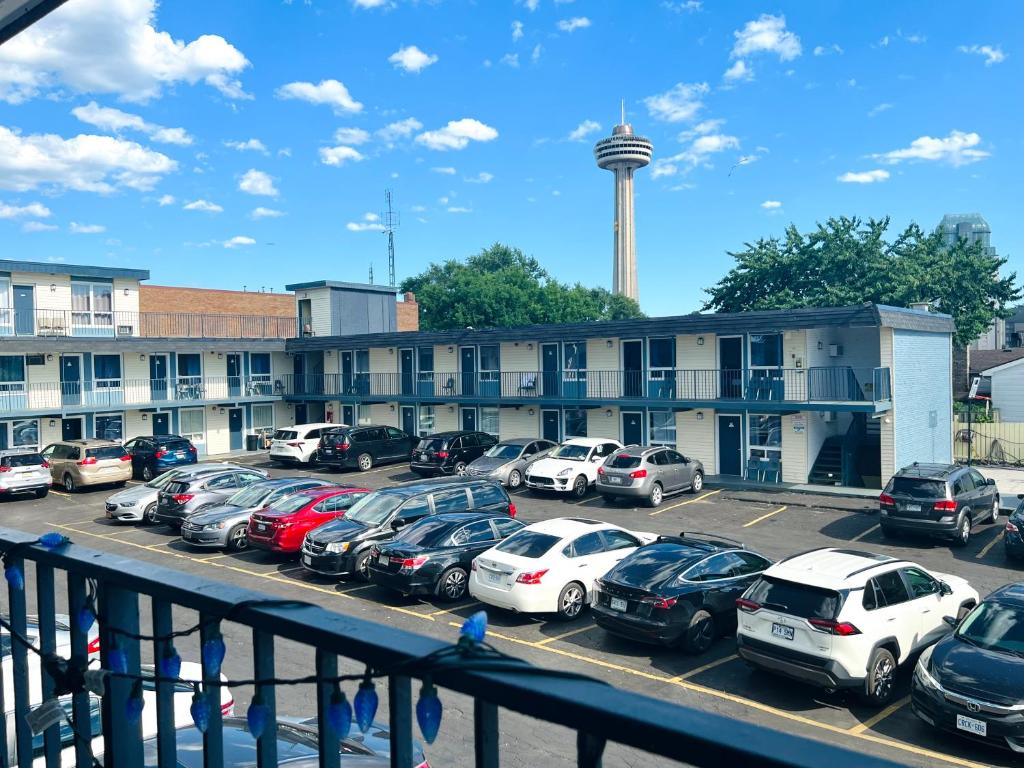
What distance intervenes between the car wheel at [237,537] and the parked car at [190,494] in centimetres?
256

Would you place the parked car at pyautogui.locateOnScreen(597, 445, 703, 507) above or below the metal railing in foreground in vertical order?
below

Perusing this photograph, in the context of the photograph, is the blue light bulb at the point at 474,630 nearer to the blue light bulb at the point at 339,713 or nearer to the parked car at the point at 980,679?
the blue light bulb at the point at 339,713

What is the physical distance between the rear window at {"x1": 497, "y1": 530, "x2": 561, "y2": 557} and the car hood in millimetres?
6758

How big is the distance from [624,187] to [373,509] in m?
121

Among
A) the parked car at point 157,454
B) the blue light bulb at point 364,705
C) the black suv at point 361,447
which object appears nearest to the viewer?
the blue light bulb at point 364,705

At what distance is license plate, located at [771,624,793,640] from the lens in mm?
10977

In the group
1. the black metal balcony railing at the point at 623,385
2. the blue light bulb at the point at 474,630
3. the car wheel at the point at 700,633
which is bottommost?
the car wheel at the point at 700,633

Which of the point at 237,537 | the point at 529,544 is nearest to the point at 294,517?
the point at 237,537

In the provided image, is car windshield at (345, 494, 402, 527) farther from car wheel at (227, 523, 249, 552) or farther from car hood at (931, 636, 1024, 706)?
car hood at (931, 636, 1024, 706)

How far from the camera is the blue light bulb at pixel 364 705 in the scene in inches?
66.7

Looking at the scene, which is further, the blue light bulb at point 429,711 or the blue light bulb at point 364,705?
the blue light bulb at point 364,705

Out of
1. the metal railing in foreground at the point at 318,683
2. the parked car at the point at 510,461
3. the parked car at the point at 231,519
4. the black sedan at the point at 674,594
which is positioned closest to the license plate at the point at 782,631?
the black sedan at the point at 674,594

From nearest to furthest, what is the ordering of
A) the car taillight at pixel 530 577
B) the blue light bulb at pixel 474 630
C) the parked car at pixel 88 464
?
the blue light bulb at pixel 474 630 < the car taillight at pixel 530 577 < the parked car at pixel 88 464

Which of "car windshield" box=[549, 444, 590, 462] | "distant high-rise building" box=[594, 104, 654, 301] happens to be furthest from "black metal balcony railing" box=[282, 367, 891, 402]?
"distant high-rise building" box=[594, 104, 654, 301]
